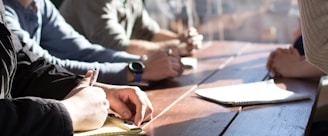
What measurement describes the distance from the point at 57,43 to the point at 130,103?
62 centimetres

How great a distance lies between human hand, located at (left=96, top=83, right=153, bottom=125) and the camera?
1.10 metres

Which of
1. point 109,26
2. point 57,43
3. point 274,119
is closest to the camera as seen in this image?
point 274,119

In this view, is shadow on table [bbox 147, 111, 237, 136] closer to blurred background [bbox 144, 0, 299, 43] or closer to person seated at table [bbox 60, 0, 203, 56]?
person seated at table [bbox 60, 0, 203, 56]

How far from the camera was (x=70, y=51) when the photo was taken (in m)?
1.72

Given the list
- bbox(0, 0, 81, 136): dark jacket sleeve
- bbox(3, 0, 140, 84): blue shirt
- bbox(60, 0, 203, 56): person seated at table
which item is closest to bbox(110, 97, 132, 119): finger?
bbox(0, 0, 81, 136): dark jacket sleeve

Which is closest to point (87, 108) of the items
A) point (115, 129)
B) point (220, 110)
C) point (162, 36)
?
point (115, 129)

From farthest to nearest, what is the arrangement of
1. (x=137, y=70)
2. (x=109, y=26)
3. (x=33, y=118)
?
(x=109, y=26) → (x=137, y=70) → (x=33, y=118)

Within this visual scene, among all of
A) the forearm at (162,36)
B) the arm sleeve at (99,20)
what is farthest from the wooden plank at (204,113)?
the forearm at (162,36)

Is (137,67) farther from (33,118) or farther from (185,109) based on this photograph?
(33,118)

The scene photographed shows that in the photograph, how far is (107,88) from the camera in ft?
3.92

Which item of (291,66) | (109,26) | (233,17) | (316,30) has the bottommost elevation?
(233,17)

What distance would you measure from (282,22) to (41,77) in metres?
2.07

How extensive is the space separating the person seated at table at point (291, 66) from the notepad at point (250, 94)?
0.14m

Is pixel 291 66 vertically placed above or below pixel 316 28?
below
